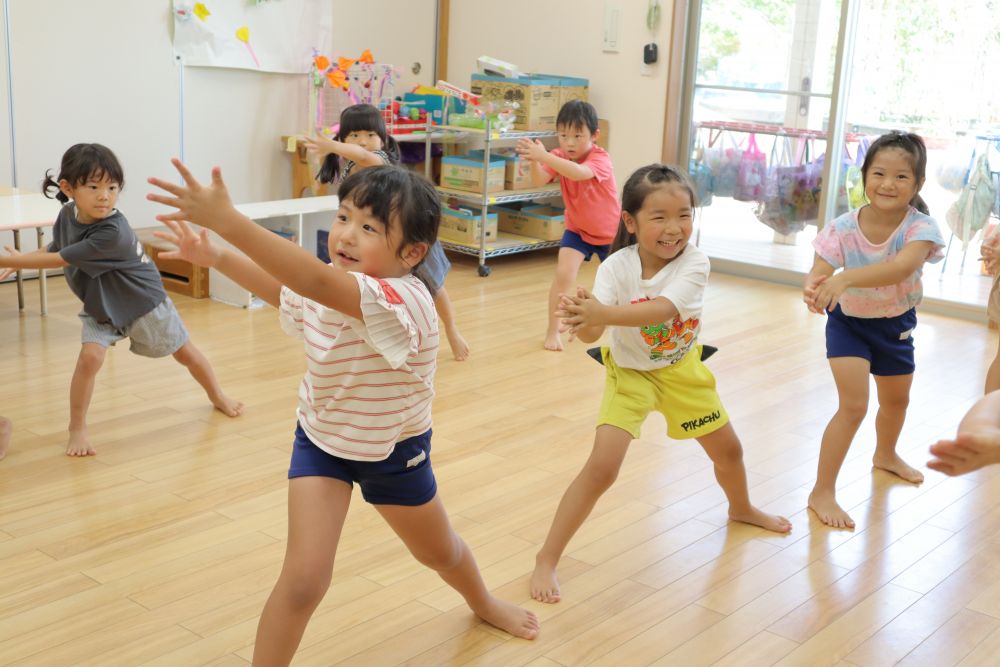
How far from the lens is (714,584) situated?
8.60ft

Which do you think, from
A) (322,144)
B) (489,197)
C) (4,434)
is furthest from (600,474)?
(489,197)

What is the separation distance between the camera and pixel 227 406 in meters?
3.69

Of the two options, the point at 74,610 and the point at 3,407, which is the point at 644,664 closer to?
the point at 74,610

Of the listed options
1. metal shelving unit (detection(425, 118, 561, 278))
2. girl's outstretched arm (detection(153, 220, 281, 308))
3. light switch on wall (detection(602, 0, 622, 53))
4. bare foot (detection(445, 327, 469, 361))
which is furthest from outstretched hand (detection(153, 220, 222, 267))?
light switch on wall (detection(602, 0, 622, 53))

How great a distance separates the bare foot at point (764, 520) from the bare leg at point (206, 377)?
172 centimetres

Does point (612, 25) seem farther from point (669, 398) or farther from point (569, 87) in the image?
point (669, 398)

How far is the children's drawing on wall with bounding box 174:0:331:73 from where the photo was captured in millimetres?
5793

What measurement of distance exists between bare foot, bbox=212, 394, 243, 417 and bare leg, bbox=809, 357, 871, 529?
1879mm

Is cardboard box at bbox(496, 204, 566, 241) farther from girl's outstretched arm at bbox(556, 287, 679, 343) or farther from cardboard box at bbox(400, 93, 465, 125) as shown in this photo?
girl's outstretched arm at bbox(556, 287, 679, 343)

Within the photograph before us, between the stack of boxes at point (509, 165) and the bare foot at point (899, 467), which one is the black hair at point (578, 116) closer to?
the stack of boxes at point (509, 165)

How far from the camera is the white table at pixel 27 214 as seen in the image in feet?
13.1

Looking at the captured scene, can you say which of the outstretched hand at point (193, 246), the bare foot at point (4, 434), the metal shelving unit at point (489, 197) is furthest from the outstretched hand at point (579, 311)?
the metal shelving unit at point (489, 197)

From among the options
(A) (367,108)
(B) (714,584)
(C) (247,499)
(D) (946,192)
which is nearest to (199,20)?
(A) (367,108)

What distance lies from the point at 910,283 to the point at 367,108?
197 cm
